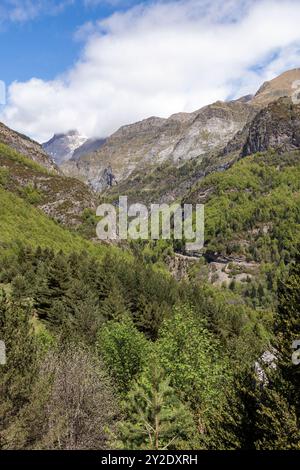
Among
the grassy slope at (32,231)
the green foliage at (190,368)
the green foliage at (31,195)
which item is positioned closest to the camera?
the green foliage at (190,368)

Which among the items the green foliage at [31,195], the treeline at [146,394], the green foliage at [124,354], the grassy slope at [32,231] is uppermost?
the green foliage at [31,195]

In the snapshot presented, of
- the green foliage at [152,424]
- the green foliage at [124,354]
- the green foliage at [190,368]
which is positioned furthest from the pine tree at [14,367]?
the green foliage at [124,354]

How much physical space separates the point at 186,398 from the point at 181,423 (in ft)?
41.5

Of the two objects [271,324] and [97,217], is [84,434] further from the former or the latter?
[97,217]

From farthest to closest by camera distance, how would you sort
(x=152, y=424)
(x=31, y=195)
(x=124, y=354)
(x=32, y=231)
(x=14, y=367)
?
1. (x=31, y=195)
2. (x=32, y=231)
3. (x=124, y=354)
4. (x=14, y=367)
5. (x=152, y=424)

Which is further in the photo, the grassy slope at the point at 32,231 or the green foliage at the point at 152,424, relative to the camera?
the grassy slope at the point at 32,231

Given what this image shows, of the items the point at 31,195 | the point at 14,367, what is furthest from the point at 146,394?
the point at 31,195

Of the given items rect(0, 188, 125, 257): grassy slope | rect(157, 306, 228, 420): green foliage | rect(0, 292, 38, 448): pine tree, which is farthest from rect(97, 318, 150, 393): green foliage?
rect(0, 188, 125, 257): grassy slope

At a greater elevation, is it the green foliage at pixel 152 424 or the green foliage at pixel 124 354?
the green foliage at pixel 152 424

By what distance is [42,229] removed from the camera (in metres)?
150

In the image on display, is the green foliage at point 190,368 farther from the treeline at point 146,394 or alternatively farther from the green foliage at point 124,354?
the green foliage at point 124,354

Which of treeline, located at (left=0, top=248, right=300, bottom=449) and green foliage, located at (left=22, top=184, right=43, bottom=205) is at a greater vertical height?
green foliage, located at (left=22, top=184, right=43, bottom=205)

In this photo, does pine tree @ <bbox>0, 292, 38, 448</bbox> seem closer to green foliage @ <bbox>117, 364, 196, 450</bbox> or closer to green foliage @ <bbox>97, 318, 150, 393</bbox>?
green foliage @ <bbox>117, 364, 196, 450</bbox>

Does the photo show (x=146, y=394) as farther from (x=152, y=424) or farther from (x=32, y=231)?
(x=32, y=231)
